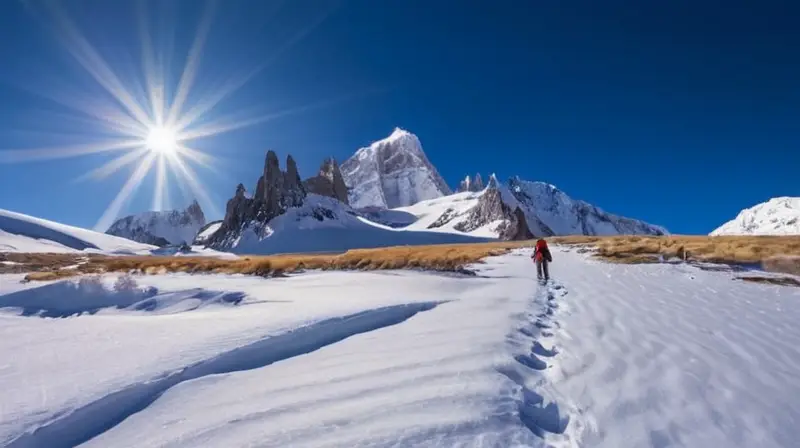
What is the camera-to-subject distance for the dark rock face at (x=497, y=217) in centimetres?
13362

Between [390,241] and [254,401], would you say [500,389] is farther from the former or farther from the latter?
[390,241]

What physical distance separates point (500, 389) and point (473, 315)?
3.44 m

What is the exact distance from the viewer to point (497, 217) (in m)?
160

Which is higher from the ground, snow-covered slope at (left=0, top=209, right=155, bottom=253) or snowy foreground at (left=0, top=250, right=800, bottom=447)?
snow-covered slope at (left=0, top=209, right=155, bottom=253)

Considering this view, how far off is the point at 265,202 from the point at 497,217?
9098 centimetres

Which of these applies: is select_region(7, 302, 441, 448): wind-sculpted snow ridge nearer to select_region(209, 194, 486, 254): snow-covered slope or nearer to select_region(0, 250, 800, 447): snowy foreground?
select_region(0, 250, 800, 447): snowy foreground

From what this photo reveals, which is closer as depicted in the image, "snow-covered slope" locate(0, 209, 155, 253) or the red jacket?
the red jacket

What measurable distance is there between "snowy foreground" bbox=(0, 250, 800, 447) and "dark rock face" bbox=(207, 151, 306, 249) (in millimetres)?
141120

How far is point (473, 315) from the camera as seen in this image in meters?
6.77

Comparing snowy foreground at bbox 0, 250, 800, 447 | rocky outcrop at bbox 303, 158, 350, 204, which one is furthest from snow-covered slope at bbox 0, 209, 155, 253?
snowy foreground at bbox 0, 250, 800, 447

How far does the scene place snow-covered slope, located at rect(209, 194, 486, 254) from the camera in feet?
410

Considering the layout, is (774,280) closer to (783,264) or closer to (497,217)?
(783,264)

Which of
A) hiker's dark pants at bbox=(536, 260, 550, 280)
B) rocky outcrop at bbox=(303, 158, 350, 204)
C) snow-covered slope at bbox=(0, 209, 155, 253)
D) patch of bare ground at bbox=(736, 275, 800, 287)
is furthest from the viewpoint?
rocky outcrop at bbox=(303, 158, 350, 204)

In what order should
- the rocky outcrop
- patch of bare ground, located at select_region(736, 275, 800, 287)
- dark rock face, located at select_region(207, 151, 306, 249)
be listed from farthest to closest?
the rocky outcrop → dark rock face, located at select_region(207, 151, 306, 249) → patch of bare ground, located at select_region(736, 275, 800, 287)
